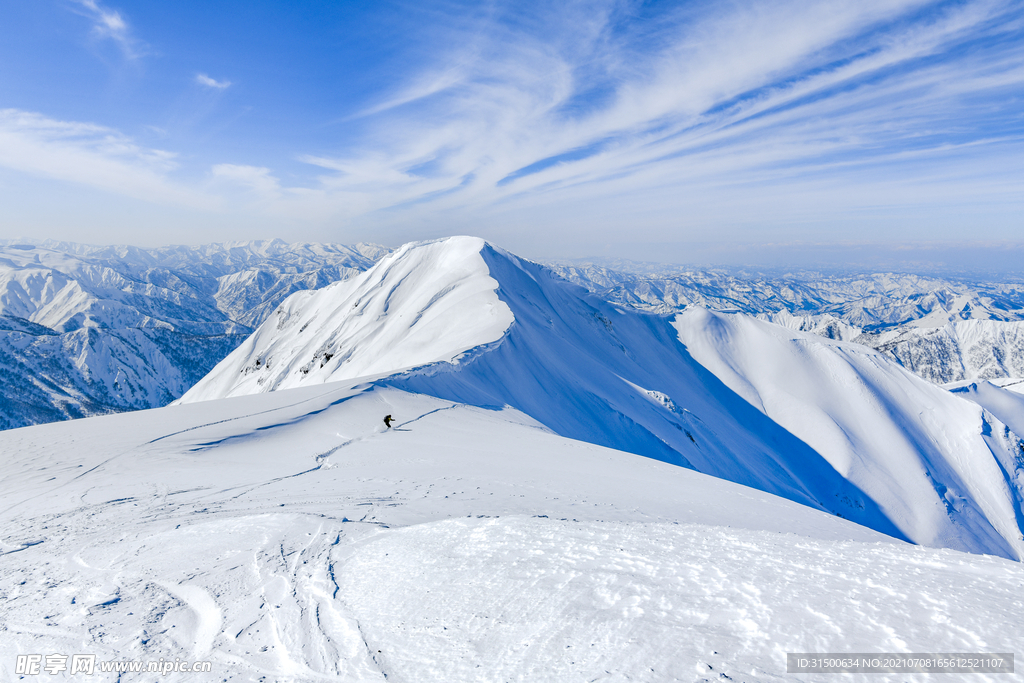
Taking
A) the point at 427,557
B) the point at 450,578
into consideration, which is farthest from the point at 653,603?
the point at 427,557

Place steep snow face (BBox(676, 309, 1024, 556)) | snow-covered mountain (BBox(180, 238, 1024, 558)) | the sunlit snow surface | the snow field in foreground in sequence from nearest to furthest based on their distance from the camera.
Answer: the snow field in foreground < the sunlit snow surface < snow-covered mountain (BBox(180, 238, 1024, 558)) < steep snow face (BBox(676, 309, 1024, 556))

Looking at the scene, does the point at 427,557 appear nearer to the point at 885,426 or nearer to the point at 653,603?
the point at 653,603

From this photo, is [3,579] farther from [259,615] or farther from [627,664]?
[627,664]

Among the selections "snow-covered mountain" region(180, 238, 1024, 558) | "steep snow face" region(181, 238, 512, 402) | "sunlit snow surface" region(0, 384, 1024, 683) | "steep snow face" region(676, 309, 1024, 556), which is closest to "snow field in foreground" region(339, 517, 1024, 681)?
"sunlit snow surface" region(0, 384, 1024, 683)

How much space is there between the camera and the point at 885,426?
6531cm

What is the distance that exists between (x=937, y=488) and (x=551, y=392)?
59586 millimetres

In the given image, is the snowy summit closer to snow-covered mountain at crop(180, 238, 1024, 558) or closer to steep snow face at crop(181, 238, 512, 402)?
snow-covered mountain at crop(180, 238, 1024, 558)

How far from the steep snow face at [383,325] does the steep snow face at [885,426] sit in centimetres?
4802

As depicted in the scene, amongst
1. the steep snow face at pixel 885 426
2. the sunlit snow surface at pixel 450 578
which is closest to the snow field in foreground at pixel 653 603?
the sunlit snow surface at pixel 450 578

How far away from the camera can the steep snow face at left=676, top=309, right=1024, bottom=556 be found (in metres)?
55.2

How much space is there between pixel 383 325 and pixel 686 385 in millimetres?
46050

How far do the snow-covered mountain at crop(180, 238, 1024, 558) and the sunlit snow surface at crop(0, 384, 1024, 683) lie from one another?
13.0 metres

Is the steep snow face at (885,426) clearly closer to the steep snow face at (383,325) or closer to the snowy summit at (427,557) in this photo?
the steep snow face at (383,325)

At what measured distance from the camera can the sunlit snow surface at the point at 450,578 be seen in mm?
5457
